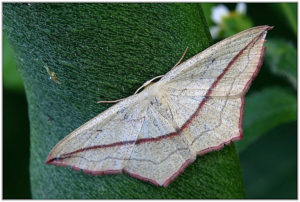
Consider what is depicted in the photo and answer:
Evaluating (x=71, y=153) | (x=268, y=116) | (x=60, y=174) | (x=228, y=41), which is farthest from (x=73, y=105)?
(x=268, y=116)

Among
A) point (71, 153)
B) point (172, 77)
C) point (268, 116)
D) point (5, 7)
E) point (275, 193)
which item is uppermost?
point (5, 7)

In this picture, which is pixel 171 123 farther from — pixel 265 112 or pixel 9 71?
pixel 9 71

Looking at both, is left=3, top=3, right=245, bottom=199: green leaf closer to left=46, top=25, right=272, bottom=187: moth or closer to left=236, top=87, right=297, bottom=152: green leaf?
left=46, top=25, right=272, bottom=187: moth

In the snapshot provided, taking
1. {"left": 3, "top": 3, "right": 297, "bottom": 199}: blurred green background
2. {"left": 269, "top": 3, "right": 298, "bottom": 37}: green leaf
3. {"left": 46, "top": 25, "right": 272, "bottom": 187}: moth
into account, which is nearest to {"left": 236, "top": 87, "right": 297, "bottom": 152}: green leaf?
{"left": 3, "top": 3, "right": 297, "bottom": 199}: blurred green background

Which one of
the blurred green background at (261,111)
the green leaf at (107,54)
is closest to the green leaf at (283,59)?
the blurred green background at (261,111)

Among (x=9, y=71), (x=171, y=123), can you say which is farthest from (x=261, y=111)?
(x=9, y=71)

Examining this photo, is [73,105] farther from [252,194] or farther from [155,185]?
[252,194]

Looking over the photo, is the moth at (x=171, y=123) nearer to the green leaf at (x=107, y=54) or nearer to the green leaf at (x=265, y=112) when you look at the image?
the green leaf at (x=107, y=54)
